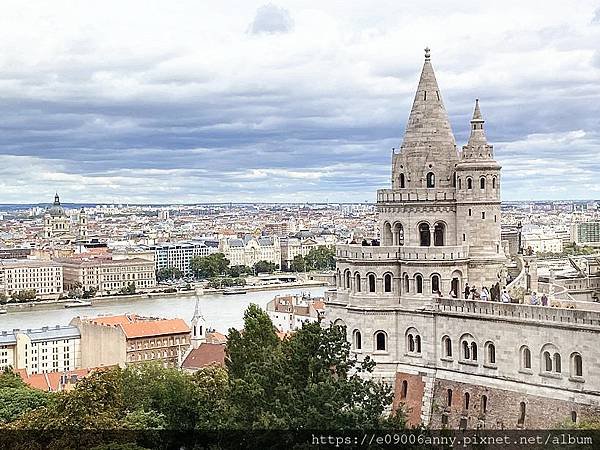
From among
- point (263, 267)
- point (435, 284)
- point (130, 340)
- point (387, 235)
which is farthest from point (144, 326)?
point (263, 267)

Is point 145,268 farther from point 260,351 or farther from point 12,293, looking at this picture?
point 260,351

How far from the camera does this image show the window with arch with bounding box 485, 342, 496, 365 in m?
23.3

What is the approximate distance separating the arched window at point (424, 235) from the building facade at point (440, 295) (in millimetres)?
28

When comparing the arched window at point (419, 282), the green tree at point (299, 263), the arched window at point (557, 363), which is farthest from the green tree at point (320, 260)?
the arched window at point (557, 363)

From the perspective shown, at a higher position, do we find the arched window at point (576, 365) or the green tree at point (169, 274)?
the arched window at point (576, 365)

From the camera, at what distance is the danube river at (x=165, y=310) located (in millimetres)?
65938

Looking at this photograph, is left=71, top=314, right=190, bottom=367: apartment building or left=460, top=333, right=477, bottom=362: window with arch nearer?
left=460, top=333, right=477, bottom=362: window with arch

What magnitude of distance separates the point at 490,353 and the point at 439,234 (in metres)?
3.94

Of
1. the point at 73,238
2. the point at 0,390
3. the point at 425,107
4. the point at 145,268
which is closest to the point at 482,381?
the point at 425,107

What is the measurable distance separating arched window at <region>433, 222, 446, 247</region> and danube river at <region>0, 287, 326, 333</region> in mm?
33164

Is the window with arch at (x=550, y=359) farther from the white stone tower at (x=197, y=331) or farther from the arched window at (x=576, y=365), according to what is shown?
the white stone tower at (x=197, y=331)

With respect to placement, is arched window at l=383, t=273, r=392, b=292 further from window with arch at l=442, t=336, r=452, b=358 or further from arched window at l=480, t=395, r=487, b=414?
arched window at l=480, t=395, r=487, b=414

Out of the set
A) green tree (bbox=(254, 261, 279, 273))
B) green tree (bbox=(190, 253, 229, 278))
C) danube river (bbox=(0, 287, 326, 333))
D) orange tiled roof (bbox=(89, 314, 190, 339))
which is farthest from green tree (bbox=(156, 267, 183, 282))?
orange tiled roof (bbox=(89, 314, 190, 339))

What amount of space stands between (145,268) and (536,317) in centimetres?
8695
